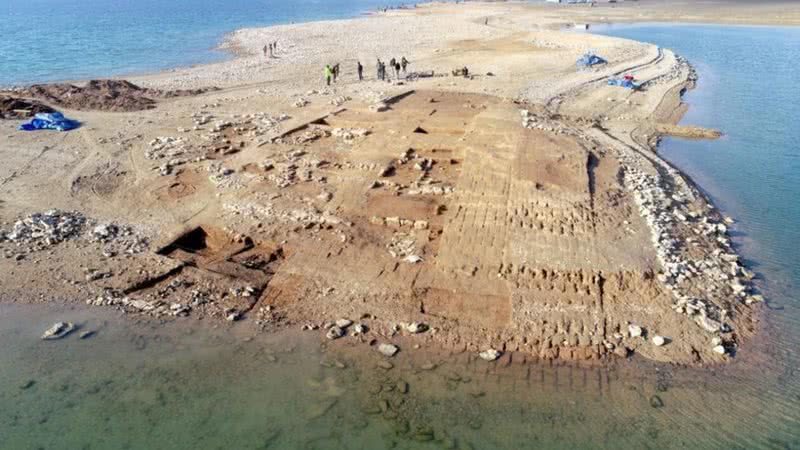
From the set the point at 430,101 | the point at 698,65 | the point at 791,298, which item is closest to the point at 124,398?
the point at 791,298

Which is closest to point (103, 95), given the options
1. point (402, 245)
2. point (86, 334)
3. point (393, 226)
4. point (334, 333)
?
point (86, 334)

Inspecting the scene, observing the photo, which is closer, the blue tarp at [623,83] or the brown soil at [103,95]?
the brown soil at [103,95]

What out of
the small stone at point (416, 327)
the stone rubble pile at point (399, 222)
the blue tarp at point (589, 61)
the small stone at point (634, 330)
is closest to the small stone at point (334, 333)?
the small stone at point (416, 327)

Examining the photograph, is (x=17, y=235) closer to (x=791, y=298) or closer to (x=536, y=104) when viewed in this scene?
Answer: (x=791, y=298)

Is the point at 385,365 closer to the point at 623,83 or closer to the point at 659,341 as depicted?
the point at 659,341

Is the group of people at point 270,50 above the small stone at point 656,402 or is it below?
above

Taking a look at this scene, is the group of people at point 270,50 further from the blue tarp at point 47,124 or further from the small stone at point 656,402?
the small stone at point 656,402

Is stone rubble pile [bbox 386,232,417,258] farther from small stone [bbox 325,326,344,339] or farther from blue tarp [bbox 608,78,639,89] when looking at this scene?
blue tarp [bbox 608,78,639,89]
